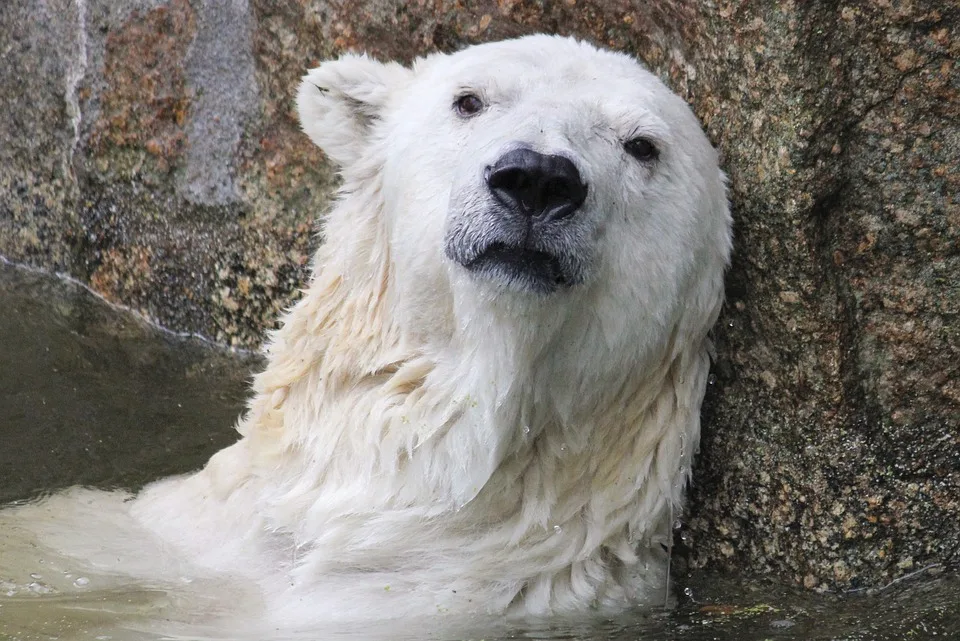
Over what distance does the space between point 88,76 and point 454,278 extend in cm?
324

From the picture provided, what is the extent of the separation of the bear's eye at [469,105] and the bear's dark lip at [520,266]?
0.54 m

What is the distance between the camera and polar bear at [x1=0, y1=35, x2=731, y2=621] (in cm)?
326

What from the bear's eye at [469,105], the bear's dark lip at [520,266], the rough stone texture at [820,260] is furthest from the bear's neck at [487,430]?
the bear's eye at [469,105]

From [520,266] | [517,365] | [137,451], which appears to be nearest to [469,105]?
[520,266]

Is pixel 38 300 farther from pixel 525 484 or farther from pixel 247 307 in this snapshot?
pixel 525 484

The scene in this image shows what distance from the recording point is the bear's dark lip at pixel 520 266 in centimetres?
306

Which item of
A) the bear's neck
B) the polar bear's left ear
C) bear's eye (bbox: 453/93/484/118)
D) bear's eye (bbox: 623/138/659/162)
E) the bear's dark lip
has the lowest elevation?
the bear's neck

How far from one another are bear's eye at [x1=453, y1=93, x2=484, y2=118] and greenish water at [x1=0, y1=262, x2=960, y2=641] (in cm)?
139

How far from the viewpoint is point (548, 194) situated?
9.92 feet

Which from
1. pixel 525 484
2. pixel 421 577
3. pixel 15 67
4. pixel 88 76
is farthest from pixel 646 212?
→ pixel 15 67


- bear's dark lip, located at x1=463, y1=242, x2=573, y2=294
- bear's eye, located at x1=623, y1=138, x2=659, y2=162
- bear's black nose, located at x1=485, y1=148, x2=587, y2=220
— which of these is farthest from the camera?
bear's eye, located at x1=623, y1=138, x2=659, y2=162

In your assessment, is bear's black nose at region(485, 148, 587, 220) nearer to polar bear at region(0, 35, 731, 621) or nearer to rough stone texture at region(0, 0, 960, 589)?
polar bear at region(0, 35, 731, 621)

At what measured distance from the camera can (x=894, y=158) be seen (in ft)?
10.4

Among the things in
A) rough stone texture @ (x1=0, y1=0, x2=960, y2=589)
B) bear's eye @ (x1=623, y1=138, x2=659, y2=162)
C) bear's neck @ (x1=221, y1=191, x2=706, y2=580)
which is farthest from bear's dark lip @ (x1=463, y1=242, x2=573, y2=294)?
rough stone texture @ (x1=0, y1=0, x2=960, y2=589)
